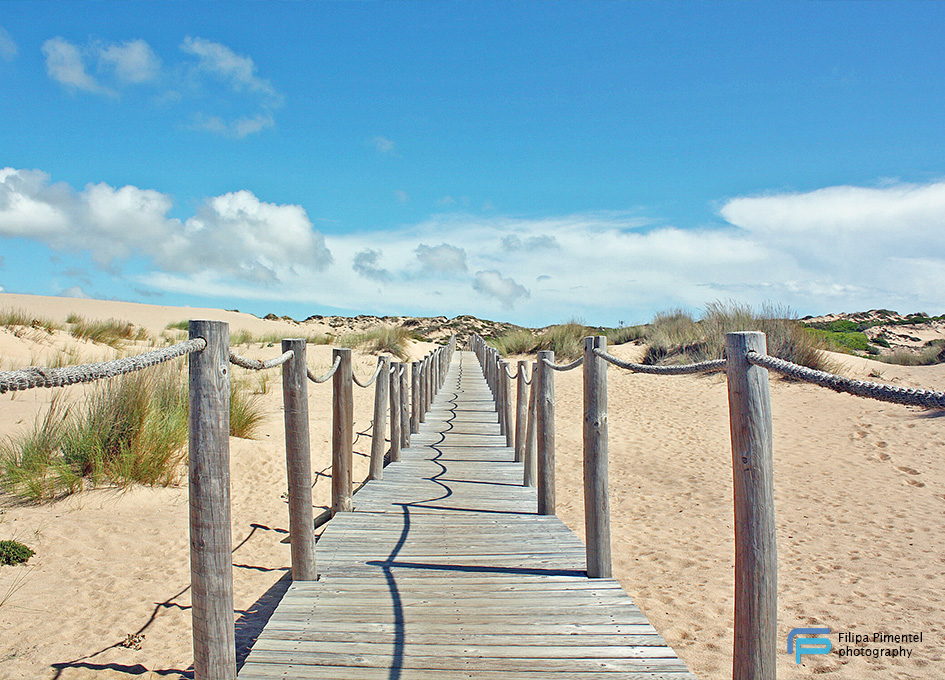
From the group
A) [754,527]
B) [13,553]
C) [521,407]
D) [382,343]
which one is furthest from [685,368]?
[382,343]

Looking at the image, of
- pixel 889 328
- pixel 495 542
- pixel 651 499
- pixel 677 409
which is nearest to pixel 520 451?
pixel 651 499

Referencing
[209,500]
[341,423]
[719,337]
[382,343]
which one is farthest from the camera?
[382,343]

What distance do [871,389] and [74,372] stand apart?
2647 mm

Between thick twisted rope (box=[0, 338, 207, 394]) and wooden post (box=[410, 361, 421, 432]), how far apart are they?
7.06 metres

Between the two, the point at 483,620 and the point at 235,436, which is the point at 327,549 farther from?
the point at 235,436

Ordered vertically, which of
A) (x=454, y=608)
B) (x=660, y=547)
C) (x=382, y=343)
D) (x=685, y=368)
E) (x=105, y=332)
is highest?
(x=105, y=332)

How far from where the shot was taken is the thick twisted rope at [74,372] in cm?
178

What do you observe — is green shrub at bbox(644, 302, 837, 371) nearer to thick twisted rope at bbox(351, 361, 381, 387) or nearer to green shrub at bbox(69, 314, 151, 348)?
thick twisted rope at bbox(351, 361, 381, 387)

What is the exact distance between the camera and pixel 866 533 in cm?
649

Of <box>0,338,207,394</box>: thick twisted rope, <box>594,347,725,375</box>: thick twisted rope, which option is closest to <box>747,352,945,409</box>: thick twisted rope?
<box>594,347,725,375</box>: thick twisted rope

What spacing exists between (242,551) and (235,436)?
122 inches

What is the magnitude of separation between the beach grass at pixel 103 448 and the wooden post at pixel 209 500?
14.2ft

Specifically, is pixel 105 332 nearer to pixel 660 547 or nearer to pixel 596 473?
pixel 660 547

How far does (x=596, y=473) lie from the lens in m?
3.98
